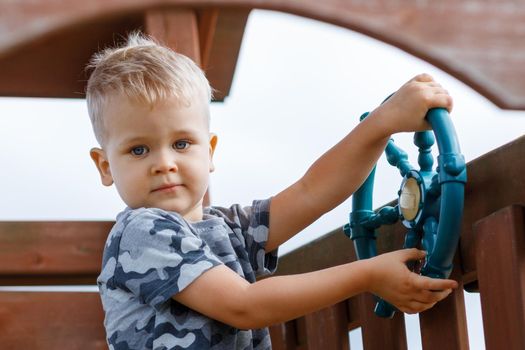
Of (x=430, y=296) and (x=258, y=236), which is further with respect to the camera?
(x=258, y=236)

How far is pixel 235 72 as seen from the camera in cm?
276

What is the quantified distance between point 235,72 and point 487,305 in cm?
130

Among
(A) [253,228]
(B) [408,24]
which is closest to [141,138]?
(A) [253,228]

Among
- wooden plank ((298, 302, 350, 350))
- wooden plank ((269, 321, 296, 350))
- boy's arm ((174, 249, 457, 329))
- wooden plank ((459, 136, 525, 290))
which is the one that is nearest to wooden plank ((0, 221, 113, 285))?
wooden plank ((269, 321, 296, 350))

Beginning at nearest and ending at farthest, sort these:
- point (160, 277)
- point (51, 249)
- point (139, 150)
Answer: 1. point (160, 277)
2. point (139, 150)
3. point (51, 249)

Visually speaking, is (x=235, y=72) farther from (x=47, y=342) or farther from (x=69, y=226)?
(x=47, y=342)

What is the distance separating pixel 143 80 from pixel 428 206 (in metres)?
0.45

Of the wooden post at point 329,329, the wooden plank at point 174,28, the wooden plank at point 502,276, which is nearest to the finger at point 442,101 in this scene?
the wooden plank at point 502,276

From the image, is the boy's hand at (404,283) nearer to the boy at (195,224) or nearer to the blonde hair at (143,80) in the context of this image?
the boy at (195,224)

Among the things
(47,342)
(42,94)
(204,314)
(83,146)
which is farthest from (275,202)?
(83,146)

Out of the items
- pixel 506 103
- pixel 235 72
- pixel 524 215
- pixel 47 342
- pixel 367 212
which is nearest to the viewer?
pixel 524 215

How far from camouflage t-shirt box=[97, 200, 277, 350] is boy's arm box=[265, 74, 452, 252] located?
0.13m

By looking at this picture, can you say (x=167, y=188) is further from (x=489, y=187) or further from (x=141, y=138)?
(x=489, y=187)

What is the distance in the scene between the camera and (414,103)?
5.34ft
